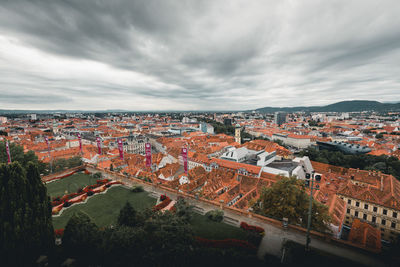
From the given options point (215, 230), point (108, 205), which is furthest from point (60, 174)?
point (215, 230)

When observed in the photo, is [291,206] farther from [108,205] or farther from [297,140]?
[297,140]

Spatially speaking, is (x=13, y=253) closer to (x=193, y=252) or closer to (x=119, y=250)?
(x=119, y=250)

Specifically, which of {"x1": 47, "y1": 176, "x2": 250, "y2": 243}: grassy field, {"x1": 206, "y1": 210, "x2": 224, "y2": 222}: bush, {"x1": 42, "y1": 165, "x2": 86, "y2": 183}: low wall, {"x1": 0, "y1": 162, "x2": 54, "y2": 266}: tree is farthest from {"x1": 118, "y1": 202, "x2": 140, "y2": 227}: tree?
{"x1": 42, "y1": 165, "x2": 86, "y2": 183}: low wall

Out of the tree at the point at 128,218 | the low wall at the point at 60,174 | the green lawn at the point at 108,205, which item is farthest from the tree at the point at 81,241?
the low wall at the point at 60,174

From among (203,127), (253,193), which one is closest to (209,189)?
(253,193)

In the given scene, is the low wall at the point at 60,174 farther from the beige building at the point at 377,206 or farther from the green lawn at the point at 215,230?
the beige building at the point at 377,206

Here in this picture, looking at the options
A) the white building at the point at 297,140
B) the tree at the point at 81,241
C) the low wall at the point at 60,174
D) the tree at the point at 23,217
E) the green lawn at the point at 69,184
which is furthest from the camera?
the white building at the point at 297,140

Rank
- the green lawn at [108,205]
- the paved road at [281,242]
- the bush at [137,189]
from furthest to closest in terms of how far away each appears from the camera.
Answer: the bush at [137,189]
the green lawn at [108,205]
the paved road at [281,242]
